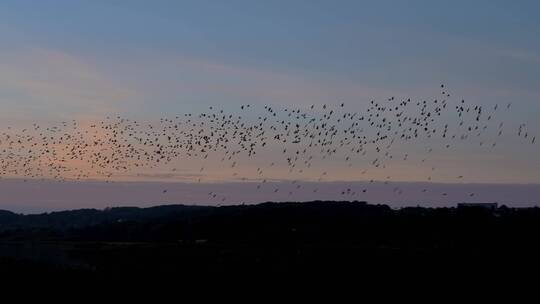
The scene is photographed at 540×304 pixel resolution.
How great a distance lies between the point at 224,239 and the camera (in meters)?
104

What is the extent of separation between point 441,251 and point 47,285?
31649 mm

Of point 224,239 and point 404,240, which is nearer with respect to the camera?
point 404,240

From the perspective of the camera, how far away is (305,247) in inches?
3130

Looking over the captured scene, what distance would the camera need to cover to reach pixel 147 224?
13375cm

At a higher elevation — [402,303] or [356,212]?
[356,212]

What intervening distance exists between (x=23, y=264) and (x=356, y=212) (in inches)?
2797

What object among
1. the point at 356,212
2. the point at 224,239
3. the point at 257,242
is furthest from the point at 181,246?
the point at 356,212

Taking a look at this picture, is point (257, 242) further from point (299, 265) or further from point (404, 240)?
point (299, 265)

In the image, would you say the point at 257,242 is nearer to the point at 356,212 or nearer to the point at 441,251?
the point at 441,251

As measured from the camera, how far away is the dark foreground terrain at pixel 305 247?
59.4 meters

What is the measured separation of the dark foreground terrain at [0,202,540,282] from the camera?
195ft

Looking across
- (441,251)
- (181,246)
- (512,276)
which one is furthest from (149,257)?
(512,276)

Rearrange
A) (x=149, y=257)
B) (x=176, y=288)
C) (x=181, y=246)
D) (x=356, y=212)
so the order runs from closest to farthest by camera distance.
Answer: (x=176, y=288) < (x=149, y=257) < (x=181, y=246) < (x=356, y=212)

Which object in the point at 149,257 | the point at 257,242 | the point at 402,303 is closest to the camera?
the point at 402,303
